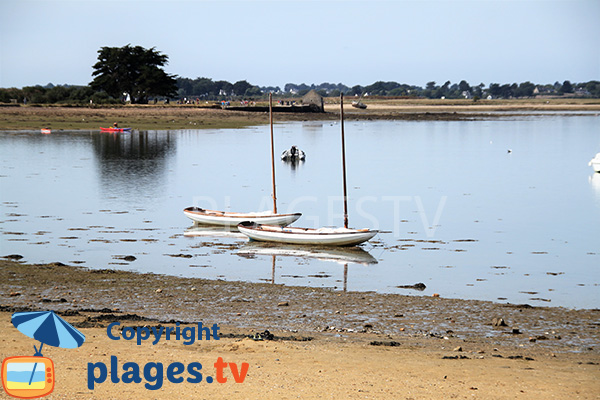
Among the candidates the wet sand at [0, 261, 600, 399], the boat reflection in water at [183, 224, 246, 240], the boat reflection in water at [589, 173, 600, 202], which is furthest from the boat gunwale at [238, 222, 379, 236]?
the boat reflection in water at [589, 173, 600, 202]

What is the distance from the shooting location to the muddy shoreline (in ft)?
47.0

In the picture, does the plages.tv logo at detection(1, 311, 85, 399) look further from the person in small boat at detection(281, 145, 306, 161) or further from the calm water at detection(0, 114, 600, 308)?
the person in small boat at detection(281, 145, 306, 161)

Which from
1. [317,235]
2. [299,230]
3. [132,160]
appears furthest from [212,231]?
[132,160]

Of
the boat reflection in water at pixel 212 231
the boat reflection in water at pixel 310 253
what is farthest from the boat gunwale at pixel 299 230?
the boat reflection in water at pixel 212 231

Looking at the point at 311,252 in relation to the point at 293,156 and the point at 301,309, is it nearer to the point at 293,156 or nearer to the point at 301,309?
the point at 301,309

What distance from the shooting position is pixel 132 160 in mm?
55219

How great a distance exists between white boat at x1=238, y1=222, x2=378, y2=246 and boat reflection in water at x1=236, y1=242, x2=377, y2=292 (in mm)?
198

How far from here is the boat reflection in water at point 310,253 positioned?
22969 millimetres

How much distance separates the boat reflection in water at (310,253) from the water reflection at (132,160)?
14.8m

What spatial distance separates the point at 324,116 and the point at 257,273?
11453cm

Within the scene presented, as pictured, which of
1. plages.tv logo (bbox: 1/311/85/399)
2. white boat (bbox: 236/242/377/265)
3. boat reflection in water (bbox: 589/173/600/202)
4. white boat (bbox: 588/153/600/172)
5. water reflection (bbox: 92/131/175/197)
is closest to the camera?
plages.tv logo (bbox: 1/311/85/399)

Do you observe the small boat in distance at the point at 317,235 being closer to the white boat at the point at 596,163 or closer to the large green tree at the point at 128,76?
the white boat at the point at 596,163

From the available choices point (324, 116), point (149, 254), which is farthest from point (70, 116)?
point (149, 254)

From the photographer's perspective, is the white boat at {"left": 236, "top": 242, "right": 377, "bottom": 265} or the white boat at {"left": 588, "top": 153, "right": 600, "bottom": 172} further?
the white boat at {"left": 588, "top": 153, "right": 600, "bottom": 172}
